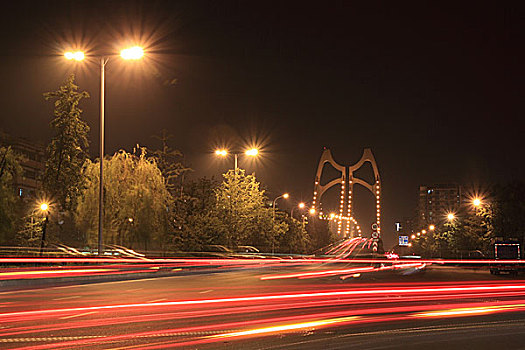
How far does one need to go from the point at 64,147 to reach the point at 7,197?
18.6 ft

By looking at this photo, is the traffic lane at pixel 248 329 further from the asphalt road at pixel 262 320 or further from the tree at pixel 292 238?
the tree at pixel 292 238

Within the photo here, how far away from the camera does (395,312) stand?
47.2 ft

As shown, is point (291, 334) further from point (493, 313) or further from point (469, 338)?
point (493, 313)

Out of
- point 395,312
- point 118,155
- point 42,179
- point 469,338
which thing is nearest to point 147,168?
point 118,155

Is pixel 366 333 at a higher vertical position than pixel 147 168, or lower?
lower

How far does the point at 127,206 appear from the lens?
49.1 meters

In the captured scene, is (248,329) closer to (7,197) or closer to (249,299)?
(249,299)

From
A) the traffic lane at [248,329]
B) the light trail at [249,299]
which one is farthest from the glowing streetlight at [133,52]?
the traffic lane at [248,329]

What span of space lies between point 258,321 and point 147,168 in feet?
134

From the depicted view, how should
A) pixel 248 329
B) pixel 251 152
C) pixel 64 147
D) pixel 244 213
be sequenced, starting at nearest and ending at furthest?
1. pixel 248 329
2. pixel 64 147
3. pixel 251 152
4. pixel 244 213

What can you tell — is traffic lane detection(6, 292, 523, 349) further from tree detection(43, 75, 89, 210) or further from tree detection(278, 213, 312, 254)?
tree detection(278, 213, 312, 254)

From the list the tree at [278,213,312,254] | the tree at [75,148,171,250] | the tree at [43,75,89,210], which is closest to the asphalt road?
the tree at [43,75,89,210]

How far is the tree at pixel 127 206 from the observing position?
48062 mm

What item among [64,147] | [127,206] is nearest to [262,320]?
[64,147]
